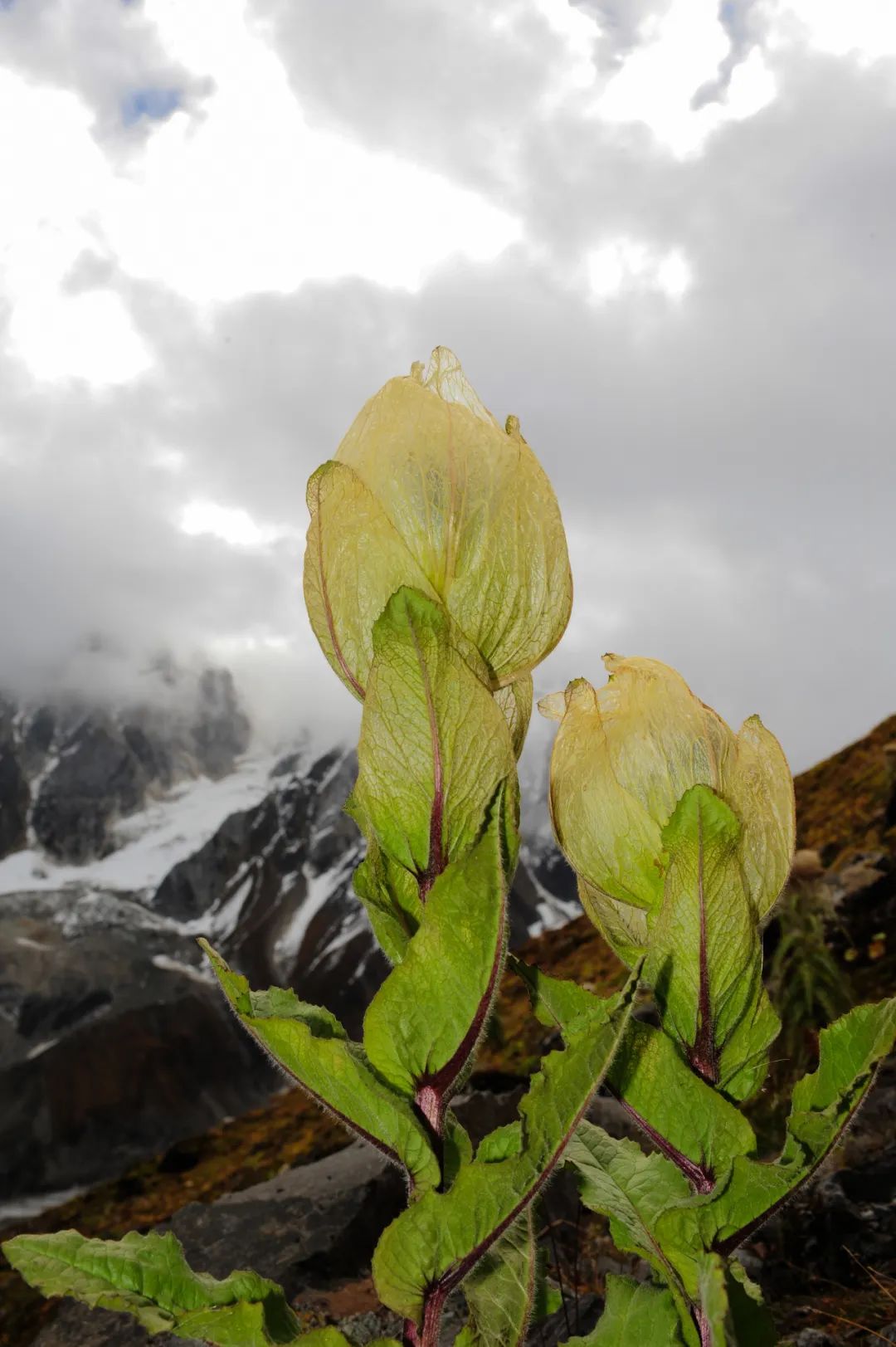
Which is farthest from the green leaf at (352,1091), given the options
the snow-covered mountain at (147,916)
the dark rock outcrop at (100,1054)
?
the dark rock outcrop at (100,1054)

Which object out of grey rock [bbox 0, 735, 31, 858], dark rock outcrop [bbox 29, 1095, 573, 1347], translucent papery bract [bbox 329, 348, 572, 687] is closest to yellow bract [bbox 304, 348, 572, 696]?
translucent papery bract [bbox 329, 348, 572, 687]

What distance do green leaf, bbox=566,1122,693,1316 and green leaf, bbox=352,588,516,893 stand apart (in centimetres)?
46

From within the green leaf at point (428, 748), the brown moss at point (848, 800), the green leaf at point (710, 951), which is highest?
the brown moss at point (848, 800)

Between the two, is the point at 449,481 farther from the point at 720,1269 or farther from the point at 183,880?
the point at 183,880

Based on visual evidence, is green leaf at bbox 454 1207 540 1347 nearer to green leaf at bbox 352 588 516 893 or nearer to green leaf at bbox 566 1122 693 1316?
green leaf at bbox 566 1122 693 1316

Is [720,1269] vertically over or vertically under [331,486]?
under

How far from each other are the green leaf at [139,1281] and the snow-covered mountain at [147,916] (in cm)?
8295

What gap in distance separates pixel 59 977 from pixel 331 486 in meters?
120

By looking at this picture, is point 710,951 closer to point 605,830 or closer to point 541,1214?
point 605,830

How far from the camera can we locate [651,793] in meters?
1.15

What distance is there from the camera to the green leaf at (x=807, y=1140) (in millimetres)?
929

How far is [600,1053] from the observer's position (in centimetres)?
84

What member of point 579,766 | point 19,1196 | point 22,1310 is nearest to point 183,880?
point 19,1196

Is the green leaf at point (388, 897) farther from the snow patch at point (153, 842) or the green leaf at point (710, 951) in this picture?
the snow patch at point (153, 842)
